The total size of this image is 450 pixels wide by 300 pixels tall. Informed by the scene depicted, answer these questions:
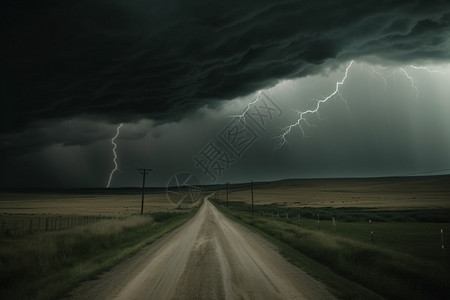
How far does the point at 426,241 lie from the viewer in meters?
18.7

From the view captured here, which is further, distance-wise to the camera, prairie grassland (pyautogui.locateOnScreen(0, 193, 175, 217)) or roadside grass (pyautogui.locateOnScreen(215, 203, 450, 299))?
prairie grassland (pyautogui.locateOnScreen(0, 193, 175, 217))

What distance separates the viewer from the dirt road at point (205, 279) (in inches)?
273

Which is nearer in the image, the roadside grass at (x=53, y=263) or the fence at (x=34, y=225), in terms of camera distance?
the roadside grass at (x=53, y=263)

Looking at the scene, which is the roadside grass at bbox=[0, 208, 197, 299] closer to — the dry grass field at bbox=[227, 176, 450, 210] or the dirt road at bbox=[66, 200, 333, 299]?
the dirt road at bbox=[66, 200, 333, 299]

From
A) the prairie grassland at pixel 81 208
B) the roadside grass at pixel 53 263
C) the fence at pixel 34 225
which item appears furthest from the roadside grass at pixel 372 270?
the prairie grassland at pixel 81 208

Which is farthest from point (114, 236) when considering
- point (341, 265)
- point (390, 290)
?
→ point (390, 290)

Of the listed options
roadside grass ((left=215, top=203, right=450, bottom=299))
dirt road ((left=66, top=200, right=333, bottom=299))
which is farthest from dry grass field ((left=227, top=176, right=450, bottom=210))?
dirt road ((left=66, top=200, right=333, bottom=299))

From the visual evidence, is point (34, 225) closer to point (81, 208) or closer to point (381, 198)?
point (81, 208)

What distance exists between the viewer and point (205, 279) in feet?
27.3

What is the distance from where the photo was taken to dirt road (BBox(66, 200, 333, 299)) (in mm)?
6938

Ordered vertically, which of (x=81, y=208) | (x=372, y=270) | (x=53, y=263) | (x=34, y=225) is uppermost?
(x=372, y=270)

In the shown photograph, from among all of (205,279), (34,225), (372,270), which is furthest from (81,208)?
(372,270)

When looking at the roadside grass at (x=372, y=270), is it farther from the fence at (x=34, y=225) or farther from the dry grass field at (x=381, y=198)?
the dry grass field at (x=381, y=198)

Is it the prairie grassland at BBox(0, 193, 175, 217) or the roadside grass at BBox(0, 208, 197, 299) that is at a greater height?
the roadside grass at BBox(0, 208, 197, 299)
